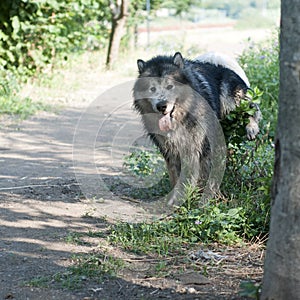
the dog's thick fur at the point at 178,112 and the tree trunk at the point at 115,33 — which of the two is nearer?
the dog's thick fur at the point at 178,112

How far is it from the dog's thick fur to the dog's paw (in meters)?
0.53

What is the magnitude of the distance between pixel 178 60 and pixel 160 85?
302 mm

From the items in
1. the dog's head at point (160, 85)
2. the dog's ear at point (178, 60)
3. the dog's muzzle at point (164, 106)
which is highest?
the dog's ear at point (178, 60)

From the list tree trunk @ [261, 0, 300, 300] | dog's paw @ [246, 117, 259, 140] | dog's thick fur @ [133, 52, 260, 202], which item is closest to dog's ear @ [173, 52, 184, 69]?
dog's thick fur @ [133, 52, 260, 202]

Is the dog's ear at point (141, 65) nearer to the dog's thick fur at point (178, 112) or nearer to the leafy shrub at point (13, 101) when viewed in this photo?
the dog's thick fur at point (178, 112)

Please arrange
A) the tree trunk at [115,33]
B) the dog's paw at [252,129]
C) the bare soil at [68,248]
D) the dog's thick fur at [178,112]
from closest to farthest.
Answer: the bare soil at [68,248], the dog's thick fur at [178,112], the dog's paw at [252,129], the tree trunk at [115,33]

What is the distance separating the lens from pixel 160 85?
5.68 metres

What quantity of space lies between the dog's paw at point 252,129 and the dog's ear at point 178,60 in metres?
1.04

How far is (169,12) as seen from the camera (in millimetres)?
22625

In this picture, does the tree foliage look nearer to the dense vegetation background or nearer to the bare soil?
the dense vegetation background

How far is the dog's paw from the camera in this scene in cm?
635

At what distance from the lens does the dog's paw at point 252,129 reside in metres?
6.35

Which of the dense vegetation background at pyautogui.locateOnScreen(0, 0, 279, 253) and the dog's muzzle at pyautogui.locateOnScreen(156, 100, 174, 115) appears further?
the dog's muzzle at pyautogui.locateOnScreen(156, 100, 174, 115)

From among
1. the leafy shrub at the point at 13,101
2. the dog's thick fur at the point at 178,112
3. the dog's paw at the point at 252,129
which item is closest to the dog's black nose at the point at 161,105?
the dog's thick fur at the point at 178,112
